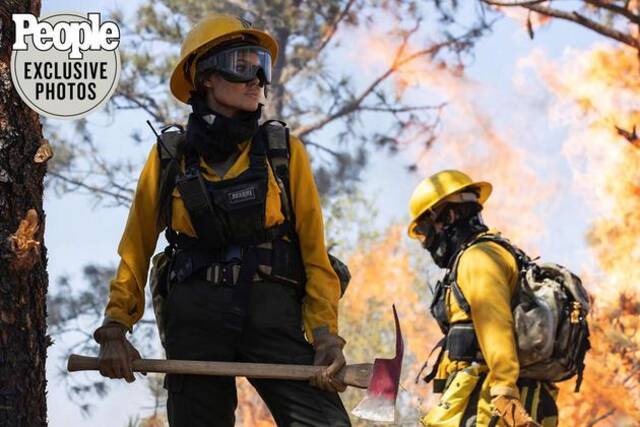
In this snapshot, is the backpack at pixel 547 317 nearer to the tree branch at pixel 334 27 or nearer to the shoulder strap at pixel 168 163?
the shoulder strap at pixel 168 163

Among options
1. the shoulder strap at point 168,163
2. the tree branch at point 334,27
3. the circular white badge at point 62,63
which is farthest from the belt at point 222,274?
the tree branch at point 334,27

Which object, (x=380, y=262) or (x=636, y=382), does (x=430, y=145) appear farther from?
(x=636, y=382)

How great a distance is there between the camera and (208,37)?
4.25 m

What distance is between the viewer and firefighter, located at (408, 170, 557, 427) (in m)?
5.48

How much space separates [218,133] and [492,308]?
6.59 feet

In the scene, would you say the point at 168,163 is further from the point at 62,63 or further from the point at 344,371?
the point at 62,63

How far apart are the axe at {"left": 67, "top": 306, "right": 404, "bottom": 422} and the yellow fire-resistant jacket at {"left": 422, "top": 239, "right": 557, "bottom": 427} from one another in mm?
1491

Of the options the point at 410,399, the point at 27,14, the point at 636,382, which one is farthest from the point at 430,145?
the point at 27,14

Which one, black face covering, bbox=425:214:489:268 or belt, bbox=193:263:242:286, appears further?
black face covering, bbox=425:214:489:268

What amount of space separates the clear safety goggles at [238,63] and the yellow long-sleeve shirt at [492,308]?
189cm

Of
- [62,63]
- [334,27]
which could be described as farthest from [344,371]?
[334,27]

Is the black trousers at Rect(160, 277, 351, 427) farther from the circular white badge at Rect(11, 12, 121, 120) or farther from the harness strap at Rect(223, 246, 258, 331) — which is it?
the circular white badge at Rect(11, 12, 121, 120)

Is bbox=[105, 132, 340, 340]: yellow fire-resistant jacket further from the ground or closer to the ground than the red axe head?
further from the ground

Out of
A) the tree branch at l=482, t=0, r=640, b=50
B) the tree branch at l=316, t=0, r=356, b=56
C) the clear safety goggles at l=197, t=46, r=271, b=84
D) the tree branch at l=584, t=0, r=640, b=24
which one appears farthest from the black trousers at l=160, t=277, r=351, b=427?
the tree branch at l=316, t=0, r=356, b=56
